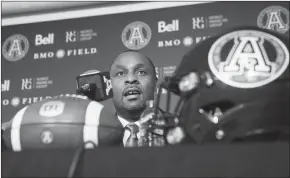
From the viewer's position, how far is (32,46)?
2.39 meters

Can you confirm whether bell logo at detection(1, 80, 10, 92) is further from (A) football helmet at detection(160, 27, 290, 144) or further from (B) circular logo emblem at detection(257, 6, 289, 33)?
(A) football helmet at detection(160, 27, 290, 144)

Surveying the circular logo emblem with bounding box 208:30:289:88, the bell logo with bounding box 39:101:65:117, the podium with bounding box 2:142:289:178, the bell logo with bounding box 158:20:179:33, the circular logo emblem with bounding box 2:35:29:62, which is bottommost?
the podium with bounding box 2:142:289:178

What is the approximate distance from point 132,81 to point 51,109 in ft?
2.31

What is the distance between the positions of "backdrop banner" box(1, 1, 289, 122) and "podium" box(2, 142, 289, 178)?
150 centimetres

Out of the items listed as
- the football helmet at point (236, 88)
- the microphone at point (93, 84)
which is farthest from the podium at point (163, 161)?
the microphone at point (93, 84)

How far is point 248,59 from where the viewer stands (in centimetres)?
71

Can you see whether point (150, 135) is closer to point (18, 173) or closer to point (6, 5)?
point (18, 173)

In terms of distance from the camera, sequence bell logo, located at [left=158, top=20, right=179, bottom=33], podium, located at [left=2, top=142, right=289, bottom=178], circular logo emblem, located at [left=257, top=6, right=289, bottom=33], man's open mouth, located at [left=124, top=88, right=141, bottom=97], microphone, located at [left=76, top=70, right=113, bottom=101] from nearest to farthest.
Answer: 1. podium, located at [left=2, top=142, right=289, bottom=178]
2. microphone, located at [left=76, top=70, right=113, bottom=101]
3. man's open mouth, located at [left=124, top=88, right=141, bottom=97]
4. circular logo emblem, located at [left=257, top=6, right=289, bottom=33]
5. bell logo, located at [left=158, top=20, right=179, bottom=33]

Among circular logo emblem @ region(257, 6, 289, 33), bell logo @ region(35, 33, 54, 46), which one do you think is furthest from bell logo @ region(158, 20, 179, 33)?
bell logo @ region(35, 33, 54, 46)

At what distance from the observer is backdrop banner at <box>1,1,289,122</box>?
7.07 ft

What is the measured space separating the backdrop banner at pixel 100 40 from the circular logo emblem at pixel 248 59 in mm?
1337

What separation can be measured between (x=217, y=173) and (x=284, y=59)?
0.87 ft

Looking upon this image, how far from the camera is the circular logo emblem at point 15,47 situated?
2.40 meters

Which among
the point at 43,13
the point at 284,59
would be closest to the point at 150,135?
the point at 284,59
